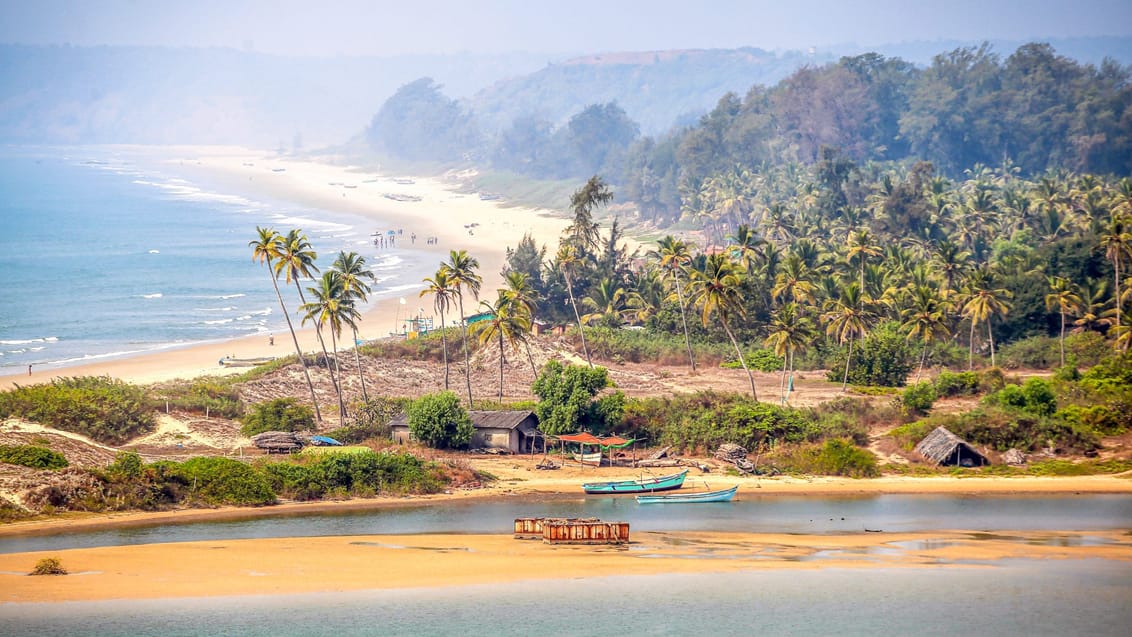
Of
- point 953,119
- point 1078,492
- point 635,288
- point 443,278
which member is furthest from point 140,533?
point 953,119

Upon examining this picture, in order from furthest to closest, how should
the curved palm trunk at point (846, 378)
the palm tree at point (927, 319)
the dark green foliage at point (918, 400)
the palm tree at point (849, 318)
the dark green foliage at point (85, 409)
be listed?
1. the palm tree at point (927, 319)
2. the curved palm trunk at point (846, 378)
3. the palm tree at point (849, 318)
4. the dark green foliage at point (918, 400)
5. the dark green foliage at point (85, 409)

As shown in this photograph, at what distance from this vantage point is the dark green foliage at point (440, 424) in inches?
2375

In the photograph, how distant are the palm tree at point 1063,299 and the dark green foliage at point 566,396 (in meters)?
30.6

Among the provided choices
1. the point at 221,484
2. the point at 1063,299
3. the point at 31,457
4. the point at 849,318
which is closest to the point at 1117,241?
the point at 1063,299

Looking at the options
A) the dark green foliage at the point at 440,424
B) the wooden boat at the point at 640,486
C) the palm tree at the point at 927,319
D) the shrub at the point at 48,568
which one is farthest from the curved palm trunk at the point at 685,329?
the shrub at the point at 48,568

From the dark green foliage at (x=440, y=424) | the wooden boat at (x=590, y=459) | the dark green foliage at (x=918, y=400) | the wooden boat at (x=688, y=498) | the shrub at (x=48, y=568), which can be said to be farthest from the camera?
the dark green foliage at (x=918, y=400)

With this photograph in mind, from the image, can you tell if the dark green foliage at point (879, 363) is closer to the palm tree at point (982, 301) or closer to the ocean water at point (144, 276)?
the palm tree at point (982, 301)

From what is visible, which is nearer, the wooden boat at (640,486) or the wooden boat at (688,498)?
the wooden boat at (688,498)

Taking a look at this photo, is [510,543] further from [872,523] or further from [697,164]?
[697,164]

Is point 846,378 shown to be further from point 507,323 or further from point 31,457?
point 31,457

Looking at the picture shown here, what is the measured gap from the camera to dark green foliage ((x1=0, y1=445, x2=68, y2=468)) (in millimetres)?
48906

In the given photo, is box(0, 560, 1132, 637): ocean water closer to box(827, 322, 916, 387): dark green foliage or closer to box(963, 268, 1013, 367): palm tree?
box(827, 322, 916, 387): dark green foliage

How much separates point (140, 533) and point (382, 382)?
92.1 feet

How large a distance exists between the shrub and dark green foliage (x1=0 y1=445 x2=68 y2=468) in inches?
432
